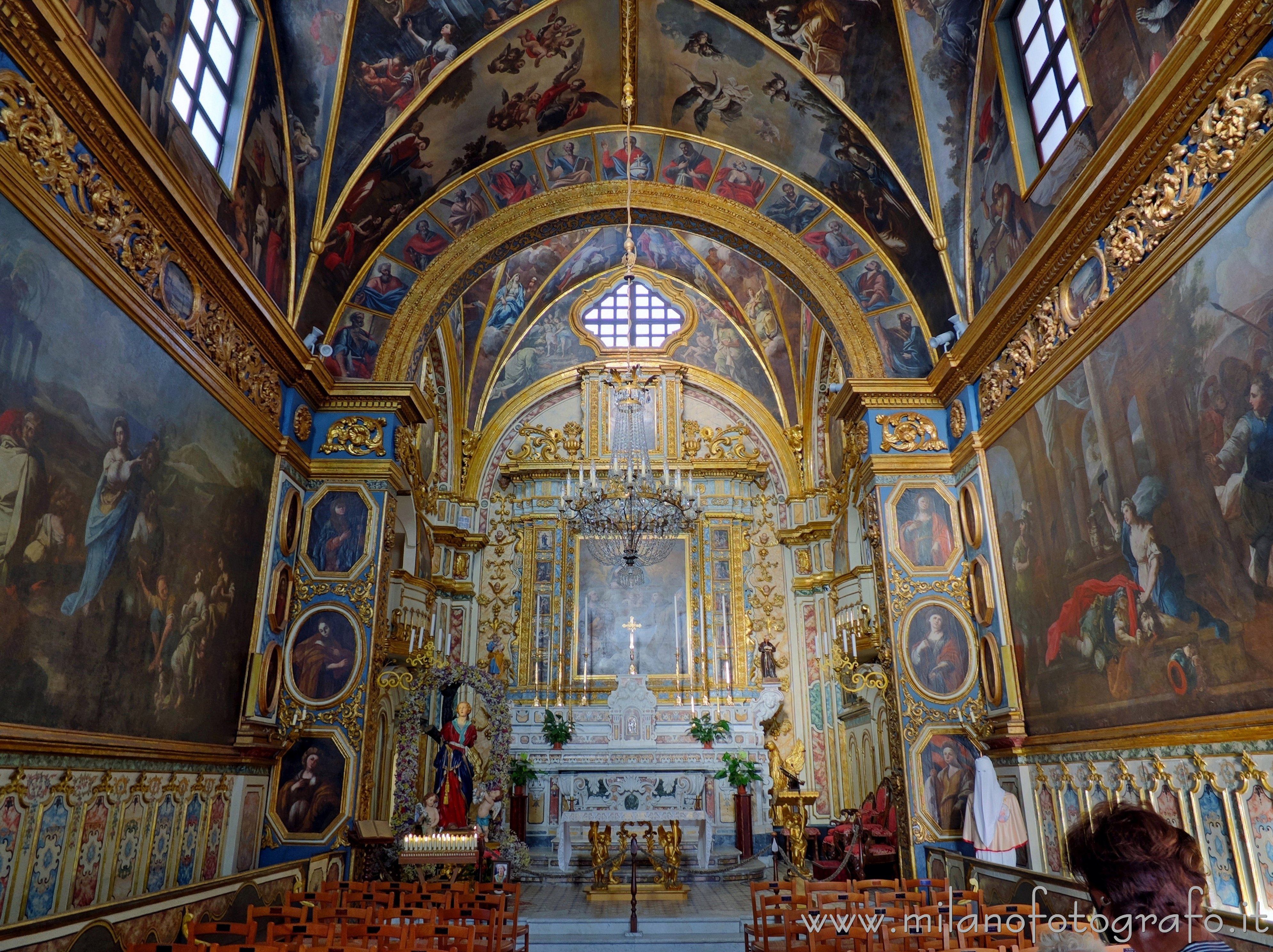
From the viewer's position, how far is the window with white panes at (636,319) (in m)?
21.1

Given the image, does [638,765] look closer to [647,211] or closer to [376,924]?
[647,211]

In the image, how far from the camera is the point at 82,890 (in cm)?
654

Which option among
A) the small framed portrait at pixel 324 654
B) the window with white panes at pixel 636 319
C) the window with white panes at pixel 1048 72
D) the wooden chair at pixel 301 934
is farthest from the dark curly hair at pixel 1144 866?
the window with white panes at pixel 636 319

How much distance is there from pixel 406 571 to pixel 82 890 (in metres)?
9.29

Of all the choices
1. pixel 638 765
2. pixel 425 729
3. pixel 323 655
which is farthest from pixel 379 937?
pixel 638 765

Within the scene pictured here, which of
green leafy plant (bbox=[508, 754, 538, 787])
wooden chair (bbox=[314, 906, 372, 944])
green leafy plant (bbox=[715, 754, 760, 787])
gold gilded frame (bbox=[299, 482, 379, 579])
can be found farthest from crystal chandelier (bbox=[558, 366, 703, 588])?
wooden chair (bbox=[314, 906, 372, 944])

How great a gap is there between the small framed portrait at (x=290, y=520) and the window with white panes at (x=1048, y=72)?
9.91m

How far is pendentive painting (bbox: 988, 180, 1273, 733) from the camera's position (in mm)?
5684

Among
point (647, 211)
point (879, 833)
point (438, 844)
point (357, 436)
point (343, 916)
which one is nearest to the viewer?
point (343, 916)

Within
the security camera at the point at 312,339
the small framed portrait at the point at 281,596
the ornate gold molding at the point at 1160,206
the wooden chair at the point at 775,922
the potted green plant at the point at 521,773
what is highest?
the security camera at the point at 312,339

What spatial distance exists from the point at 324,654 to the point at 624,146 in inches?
351

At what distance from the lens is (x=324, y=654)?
1087cm

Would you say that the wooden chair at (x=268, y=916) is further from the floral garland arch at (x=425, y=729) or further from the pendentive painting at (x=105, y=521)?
the floral garland arch at (x=425, y=729)

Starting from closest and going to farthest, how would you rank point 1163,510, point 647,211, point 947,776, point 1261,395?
point 1261,395, point 1163,510, point 947,776, point 647,211
